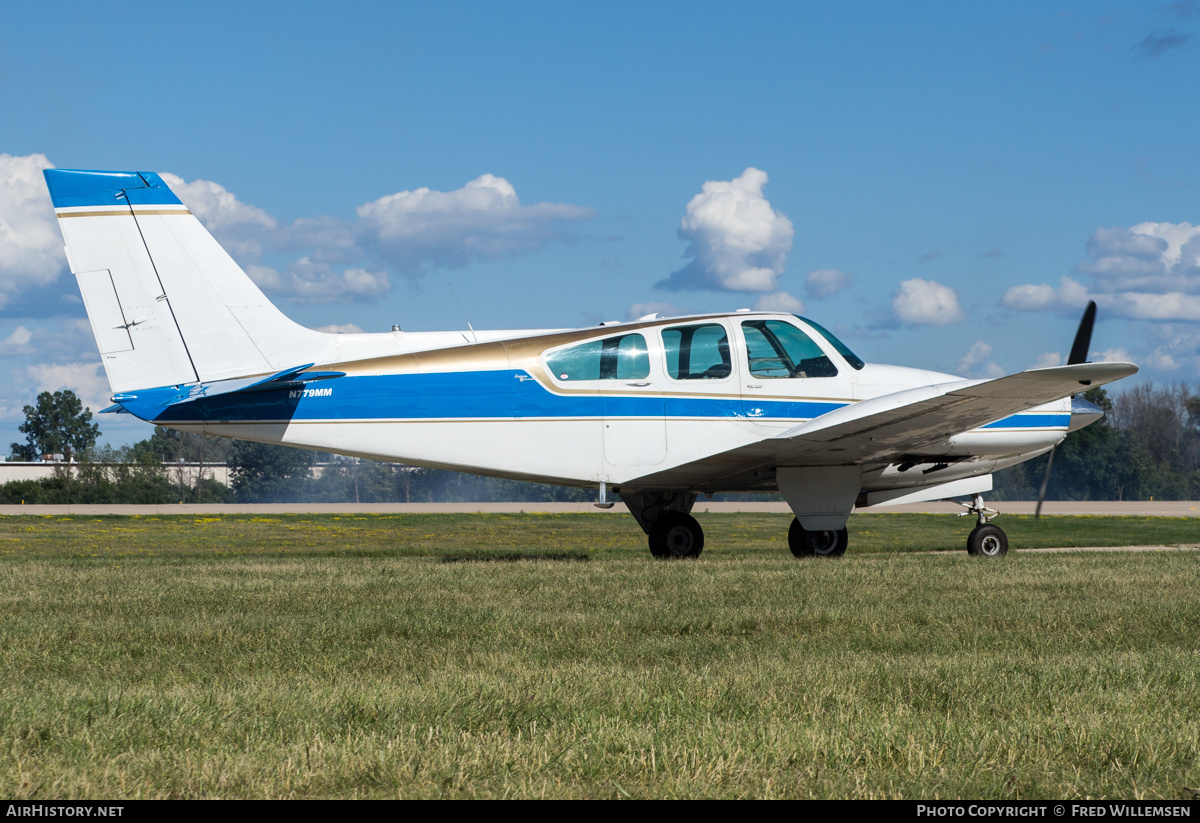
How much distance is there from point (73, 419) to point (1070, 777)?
108500mm

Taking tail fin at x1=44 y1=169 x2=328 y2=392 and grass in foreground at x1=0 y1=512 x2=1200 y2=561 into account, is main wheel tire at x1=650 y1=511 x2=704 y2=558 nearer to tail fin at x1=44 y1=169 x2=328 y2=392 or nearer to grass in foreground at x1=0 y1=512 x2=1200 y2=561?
grass in foreground at x1=0 y1=512 x2=1200 y2=561

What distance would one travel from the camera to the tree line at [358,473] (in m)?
57.1

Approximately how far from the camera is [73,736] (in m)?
3.82

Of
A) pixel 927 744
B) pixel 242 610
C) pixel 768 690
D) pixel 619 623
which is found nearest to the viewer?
pixel 927 744

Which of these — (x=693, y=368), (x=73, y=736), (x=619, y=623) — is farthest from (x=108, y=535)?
(x=73, y=736)

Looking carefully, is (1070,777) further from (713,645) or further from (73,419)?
(73,419)

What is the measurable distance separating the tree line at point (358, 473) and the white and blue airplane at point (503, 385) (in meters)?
33.7

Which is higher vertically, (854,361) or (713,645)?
(854,361)

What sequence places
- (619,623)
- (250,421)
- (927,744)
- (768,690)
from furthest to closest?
(250,421)
(619,623)
(768,690)
(927,744)

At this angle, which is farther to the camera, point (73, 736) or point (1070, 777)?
point (73, 736)

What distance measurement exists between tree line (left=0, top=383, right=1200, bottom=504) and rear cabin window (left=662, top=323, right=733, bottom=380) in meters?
34.4

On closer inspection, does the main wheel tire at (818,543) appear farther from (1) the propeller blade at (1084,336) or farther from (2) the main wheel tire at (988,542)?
(1) the propeller blade at (1084,336)

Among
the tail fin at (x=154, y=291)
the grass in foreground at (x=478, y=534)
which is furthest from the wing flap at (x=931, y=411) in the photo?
the tail fin at (x=154, y=291)

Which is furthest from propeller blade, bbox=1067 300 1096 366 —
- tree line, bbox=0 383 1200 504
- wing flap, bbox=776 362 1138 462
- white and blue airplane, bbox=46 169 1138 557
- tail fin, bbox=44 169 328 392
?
tree line, bbox=0 383 1200 504
